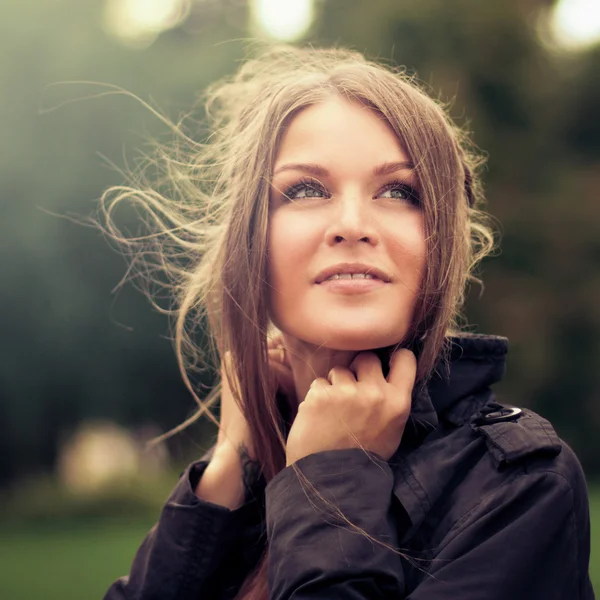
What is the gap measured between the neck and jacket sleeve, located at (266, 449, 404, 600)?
311 mm

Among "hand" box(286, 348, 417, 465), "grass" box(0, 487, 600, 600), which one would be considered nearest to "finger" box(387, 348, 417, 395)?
"hand" box(286, 348, 417, 465)

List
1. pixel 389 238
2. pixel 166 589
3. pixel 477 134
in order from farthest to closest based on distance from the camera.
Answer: pixel 477 134 < pixel 166 589 < pixel 389 238

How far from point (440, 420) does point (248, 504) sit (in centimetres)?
64

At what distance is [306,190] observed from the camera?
2.04 meters

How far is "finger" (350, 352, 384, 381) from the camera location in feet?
6.50

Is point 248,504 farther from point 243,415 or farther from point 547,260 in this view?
point 547,260

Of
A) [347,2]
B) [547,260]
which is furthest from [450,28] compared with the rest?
[547,260]

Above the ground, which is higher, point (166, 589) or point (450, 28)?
point (450, 28)

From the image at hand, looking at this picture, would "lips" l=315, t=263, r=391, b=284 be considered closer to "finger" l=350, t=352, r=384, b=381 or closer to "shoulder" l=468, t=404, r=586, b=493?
"finger" l=350, t=352, r=384, b=381

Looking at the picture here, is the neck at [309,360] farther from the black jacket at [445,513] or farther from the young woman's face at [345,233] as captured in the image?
the black jacket at [445,513]

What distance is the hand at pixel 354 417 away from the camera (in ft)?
6.23

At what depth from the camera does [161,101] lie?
1217 cm

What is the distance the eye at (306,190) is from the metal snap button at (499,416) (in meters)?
0.65

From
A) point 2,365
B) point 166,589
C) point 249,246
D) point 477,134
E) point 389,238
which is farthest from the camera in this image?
point 477,134
